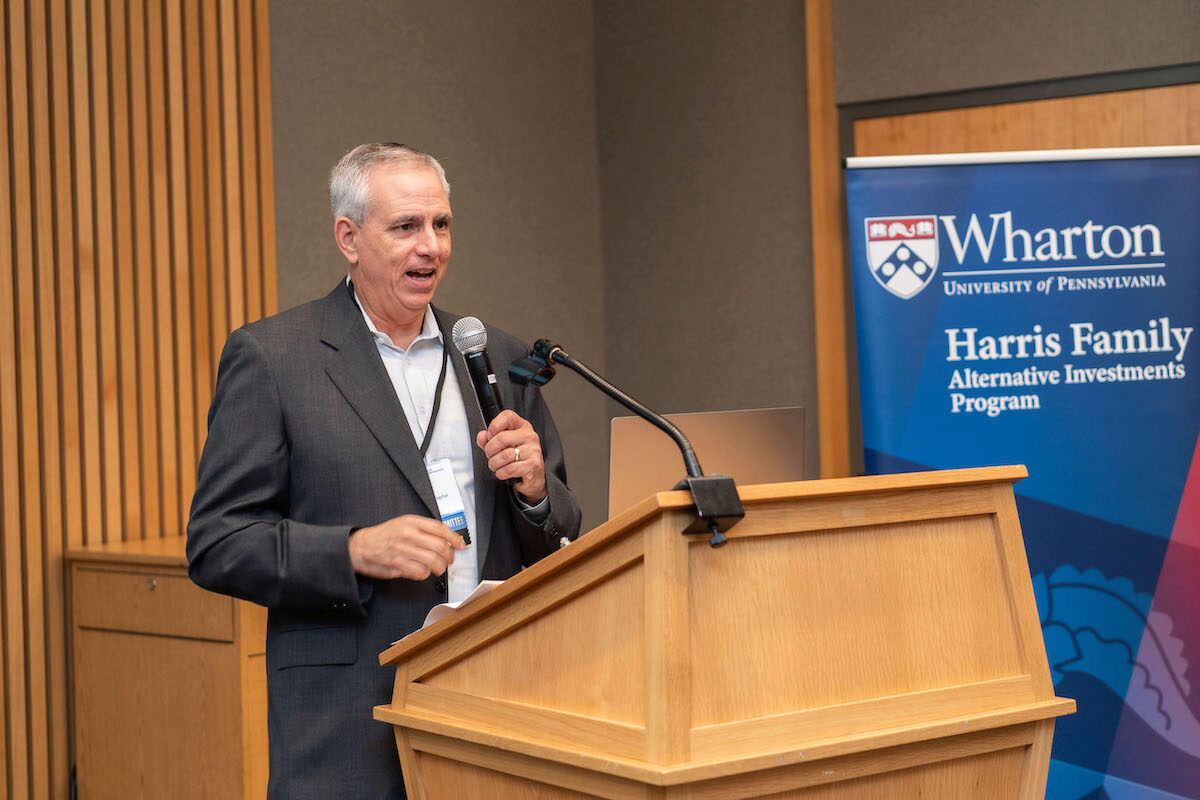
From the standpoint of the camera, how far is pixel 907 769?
1510 mm

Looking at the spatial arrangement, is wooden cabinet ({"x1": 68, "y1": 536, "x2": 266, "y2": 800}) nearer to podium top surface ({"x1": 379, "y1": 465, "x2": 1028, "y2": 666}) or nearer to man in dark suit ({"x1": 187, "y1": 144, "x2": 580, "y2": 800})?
man in dark suit ({"x1": 187, "y1": 144, "x2": 580, "y2": 800})

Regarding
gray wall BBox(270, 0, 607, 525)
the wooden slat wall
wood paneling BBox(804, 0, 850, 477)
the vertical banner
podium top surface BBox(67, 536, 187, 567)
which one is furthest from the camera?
wood paneling BBox(804, 0, 850, 477)

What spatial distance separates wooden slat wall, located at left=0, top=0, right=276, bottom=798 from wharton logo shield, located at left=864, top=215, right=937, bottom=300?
2082 millimetres

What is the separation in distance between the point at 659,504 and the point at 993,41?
3.84m

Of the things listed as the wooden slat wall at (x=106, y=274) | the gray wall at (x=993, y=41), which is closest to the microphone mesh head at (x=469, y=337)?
the wooden slat wall at (x=106, y=274)

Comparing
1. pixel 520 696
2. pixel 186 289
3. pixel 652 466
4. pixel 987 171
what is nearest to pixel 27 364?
pixel 186 289

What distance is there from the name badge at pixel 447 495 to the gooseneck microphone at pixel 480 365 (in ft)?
0.64

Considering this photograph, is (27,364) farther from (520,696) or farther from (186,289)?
(520,696)

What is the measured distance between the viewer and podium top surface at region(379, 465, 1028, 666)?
1.39 m

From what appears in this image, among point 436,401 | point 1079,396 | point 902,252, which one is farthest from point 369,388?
point 1079,396

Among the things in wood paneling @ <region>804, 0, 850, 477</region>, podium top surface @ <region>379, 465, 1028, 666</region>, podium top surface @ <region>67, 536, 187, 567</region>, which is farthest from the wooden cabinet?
wood paneling @ <region>804, 0, 850, 477</region>

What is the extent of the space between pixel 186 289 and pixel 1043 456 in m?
2.63

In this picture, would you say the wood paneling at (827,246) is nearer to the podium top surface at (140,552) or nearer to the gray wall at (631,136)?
the gray wall at (631,136)

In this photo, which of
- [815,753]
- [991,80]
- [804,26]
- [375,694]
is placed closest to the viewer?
[815,753]
